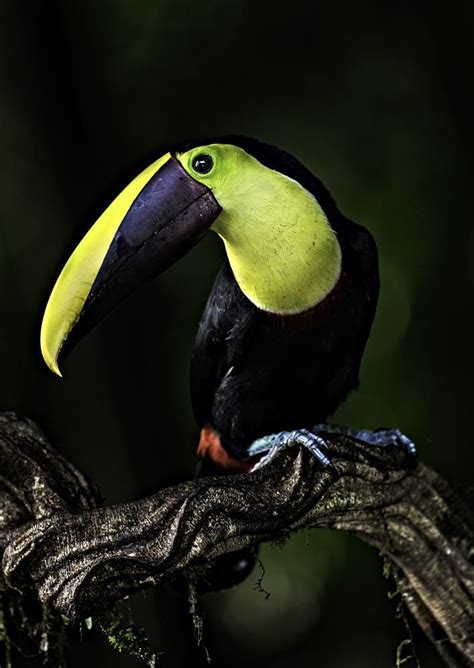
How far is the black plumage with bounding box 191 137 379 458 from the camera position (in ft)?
5.91

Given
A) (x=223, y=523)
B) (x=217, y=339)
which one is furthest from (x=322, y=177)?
(x=223, y=523)

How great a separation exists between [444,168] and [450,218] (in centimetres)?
15

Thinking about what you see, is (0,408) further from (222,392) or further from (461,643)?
(461,643)

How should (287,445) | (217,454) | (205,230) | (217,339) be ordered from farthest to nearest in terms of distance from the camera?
1. (217,454)
2. (217,339)
3. (287,445)
4. (205,230)

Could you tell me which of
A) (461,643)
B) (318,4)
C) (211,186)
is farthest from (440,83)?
(461,643)

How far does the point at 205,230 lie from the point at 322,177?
4.02 ft

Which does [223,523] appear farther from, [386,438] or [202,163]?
[202,163]

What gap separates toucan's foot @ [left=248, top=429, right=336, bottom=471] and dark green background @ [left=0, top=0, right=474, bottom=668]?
2.30ft

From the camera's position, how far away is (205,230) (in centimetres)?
163

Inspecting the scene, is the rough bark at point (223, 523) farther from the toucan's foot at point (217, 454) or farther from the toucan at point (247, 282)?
the toucan's foot at point (217, 454)

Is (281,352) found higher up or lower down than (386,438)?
higher up

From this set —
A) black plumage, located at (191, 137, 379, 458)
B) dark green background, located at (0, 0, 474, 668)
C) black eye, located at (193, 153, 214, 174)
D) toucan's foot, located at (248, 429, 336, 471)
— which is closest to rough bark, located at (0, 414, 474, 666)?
toucan's foot, located at (248, 429, 336, 471)

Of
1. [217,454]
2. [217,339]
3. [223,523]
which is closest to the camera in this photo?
[223,523]

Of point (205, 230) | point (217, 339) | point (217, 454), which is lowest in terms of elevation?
point (217, 454)
